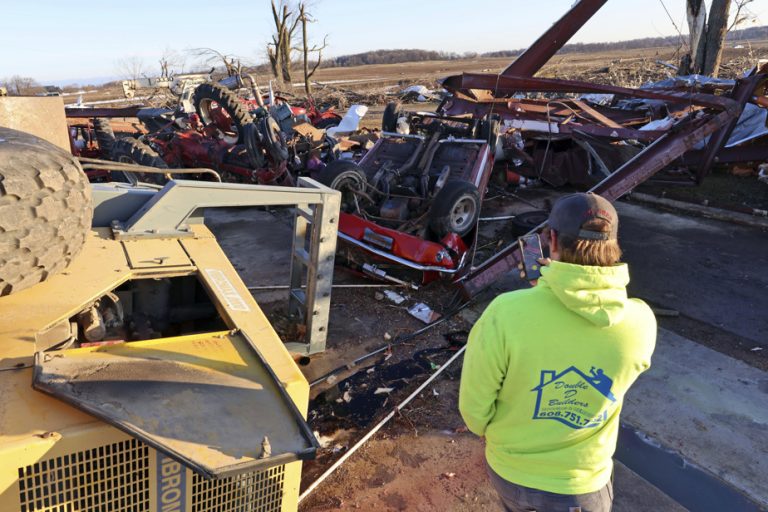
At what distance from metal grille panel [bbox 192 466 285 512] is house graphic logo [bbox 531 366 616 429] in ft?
3.20

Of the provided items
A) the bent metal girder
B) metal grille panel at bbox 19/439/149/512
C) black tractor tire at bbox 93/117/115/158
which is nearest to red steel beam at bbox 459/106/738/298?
the bent metal girder

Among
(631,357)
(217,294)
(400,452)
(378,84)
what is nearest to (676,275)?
(400,452)

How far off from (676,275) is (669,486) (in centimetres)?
381

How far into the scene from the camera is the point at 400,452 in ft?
11.7

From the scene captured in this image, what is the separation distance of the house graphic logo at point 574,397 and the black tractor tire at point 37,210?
1.89m

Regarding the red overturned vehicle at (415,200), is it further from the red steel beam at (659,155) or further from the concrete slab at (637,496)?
the concrete slab at (637,496)

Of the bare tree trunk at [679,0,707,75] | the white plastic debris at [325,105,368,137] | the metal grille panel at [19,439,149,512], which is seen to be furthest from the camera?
the bare tree trunk at [679,0,707,75]

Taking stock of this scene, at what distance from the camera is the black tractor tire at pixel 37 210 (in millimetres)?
1984

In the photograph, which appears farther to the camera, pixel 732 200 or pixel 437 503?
pixel 732 200

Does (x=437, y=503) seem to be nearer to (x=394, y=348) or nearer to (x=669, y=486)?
(x=669, y=486)

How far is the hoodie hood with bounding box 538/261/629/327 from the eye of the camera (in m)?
1.73

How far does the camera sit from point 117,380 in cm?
179

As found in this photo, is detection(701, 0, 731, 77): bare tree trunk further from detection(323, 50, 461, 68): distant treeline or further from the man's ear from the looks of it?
detection(323, 50, 461, 68): distant treeline

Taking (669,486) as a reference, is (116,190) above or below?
above
